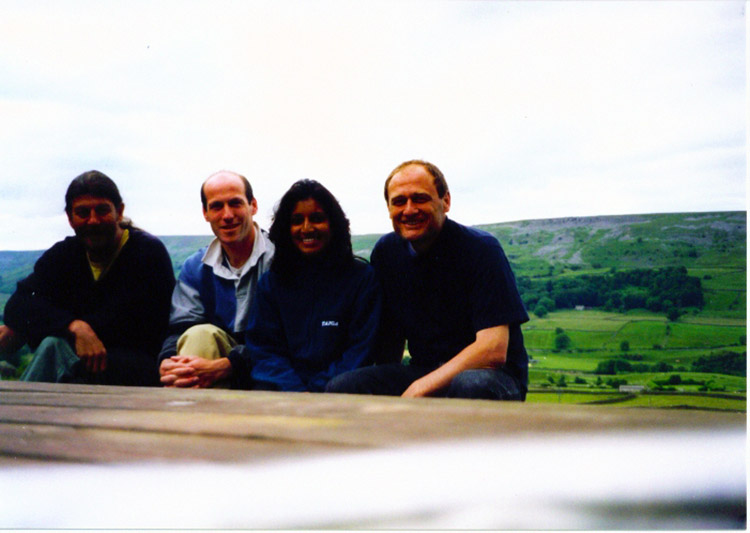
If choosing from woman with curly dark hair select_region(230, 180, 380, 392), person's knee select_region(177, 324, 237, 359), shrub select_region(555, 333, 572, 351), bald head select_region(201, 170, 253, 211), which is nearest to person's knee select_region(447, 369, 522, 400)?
shrub select_region(555, 333, 572, 351)

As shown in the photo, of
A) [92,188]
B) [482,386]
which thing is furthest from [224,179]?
[482,386]

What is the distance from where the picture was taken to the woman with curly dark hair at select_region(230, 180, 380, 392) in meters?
2.63

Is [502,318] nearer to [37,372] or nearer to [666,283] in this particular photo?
[666,283]

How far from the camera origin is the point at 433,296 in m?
2.63

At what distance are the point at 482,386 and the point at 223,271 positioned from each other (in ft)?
4.11

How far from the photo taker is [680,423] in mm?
1246

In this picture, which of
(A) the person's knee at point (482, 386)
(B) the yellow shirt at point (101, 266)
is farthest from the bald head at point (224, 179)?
(A) the person's knee at point (482, 386)

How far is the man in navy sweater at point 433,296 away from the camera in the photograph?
2.50 meters

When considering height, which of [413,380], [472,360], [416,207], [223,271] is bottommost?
[413,380]

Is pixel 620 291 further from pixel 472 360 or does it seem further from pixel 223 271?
pixel 223 271

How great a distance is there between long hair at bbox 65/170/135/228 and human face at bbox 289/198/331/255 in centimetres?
88

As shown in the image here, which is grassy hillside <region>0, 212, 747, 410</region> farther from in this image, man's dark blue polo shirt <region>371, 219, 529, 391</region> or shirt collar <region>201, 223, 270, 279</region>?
shirt collar <region>201, 223, 270, 279</region>

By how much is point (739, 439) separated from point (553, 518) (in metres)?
0.42

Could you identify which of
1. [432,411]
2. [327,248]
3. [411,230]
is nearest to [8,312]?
[327,248]
